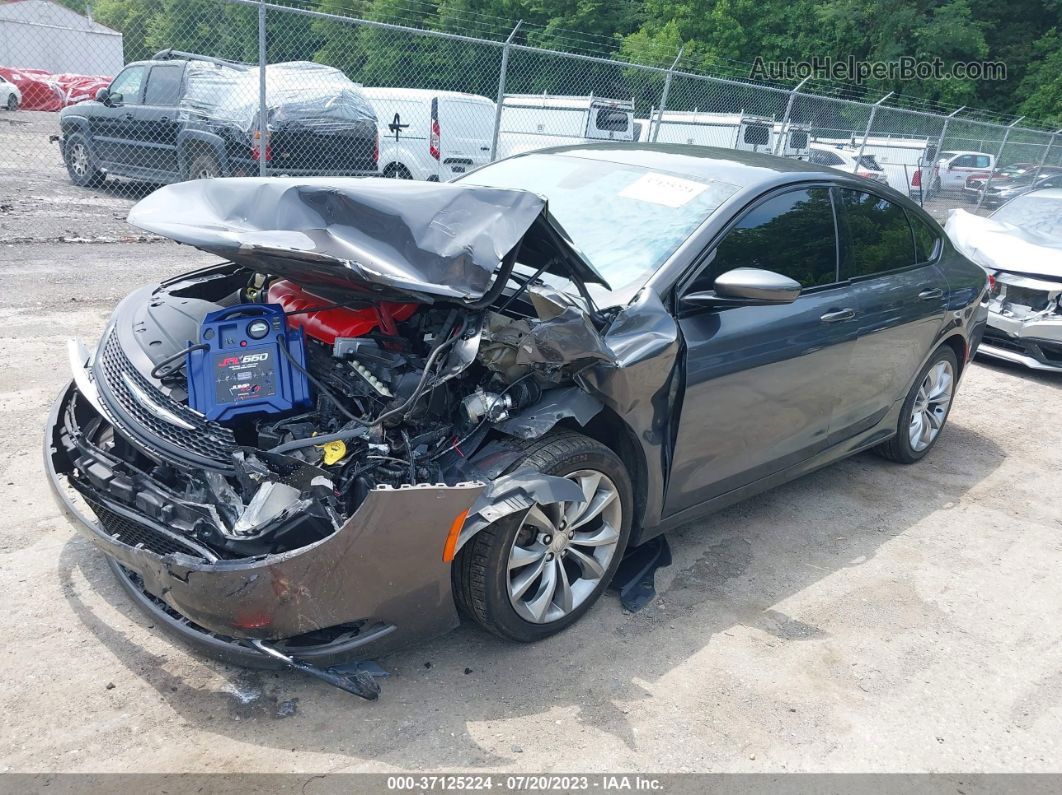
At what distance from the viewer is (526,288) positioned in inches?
118

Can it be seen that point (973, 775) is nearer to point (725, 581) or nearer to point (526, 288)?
point (725, 581)

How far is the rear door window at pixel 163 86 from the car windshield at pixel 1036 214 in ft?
31.5

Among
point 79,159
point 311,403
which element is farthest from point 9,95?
point 311,403

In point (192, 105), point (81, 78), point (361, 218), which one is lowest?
point (81, 78)

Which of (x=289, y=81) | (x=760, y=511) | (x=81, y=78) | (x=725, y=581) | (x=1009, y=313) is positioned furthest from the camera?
(x=81, y=78)

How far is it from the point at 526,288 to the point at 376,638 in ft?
4.19

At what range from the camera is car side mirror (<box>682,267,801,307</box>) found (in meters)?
3.29

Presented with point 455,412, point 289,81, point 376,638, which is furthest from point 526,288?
point 289,81

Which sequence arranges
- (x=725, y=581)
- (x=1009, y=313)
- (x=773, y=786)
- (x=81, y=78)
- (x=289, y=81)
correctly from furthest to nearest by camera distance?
(x=81, y=78), (x=289, y=81), (x=1009, y=313), (x=725, y=581), (x=773, y=786)

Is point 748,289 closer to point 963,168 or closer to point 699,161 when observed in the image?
point 699,161

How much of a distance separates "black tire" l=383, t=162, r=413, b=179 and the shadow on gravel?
8871mm

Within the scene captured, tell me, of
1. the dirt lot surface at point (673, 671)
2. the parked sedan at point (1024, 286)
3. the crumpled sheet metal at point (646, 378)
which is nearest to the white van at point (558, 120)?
the parked sedan at point (1024, 286)

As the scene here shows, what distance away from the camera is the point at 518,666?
303 cm

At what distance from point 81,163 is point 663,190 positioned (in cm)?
1069
